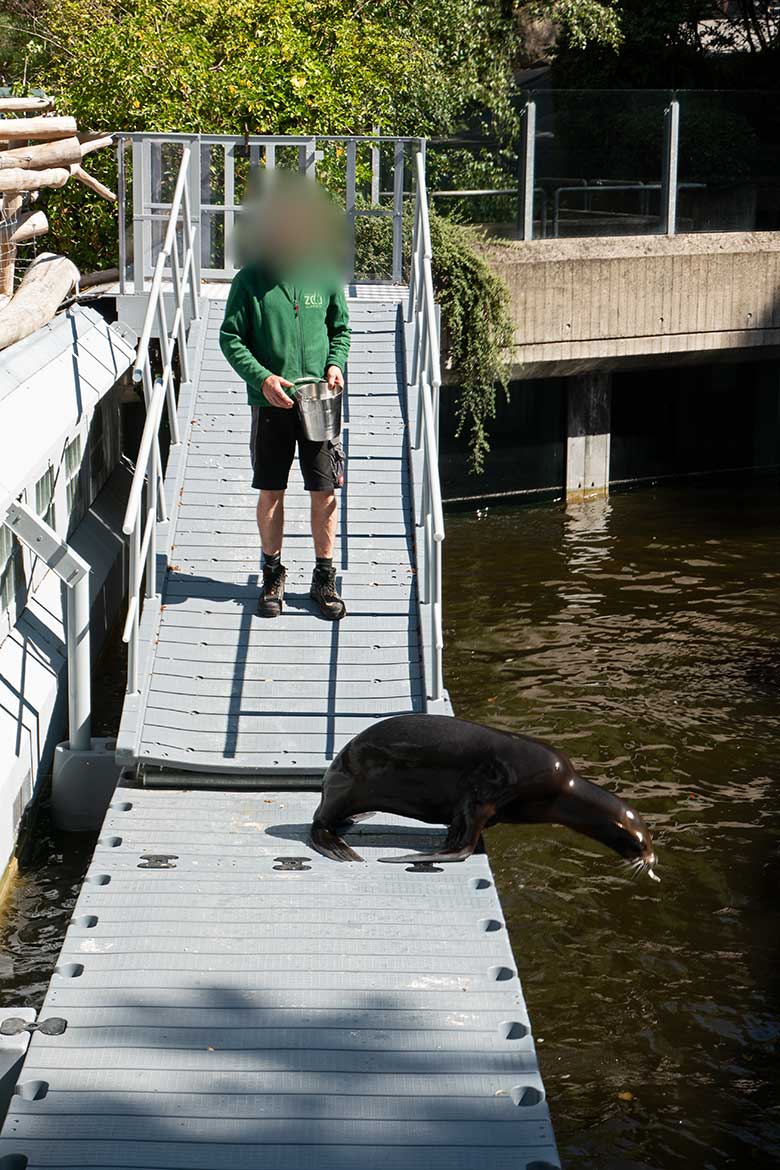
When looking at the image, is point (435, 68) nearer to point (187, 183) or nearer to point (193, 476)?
point (187, 183)

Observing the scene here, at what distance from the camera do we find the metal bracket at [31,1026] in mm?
4527

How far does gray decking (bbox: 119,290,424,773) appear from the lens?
6691 millimetres

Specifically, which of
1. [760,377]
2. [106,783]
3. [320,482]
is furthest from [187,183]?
[760,377]

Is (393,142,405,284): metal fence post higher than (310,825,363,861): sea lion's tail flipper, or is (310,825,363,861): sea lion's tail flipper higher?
(393,142,405,284): metal fence post

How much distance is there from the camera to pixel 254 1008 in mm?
4719

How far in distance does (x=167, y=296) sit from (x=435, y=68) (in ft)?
26.2

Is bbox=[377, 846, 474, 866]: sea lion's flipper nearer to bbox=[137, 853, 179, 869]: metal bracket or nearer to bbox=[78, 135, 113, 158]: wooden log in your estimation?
bbox=[137, 853, 179, 869]: metal bracket

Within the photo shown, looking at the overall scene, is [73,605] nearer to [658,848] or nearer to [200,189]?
[658,848]

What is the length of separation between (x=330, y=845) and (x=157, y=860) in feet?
2.36

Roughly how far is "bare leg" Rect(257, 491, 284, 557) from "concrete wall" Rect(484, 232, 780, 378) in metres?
7.42

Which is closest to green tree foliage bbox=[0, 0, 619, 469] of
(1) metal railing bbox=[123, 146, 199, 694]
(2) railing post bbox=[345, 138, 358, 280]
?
(2) railing post bbox=[345, 138, 358, 280]

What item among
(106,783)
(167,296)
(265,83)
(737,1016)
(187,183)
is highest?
(265,83)

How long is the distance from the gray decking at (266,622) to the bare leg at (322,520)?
335mm

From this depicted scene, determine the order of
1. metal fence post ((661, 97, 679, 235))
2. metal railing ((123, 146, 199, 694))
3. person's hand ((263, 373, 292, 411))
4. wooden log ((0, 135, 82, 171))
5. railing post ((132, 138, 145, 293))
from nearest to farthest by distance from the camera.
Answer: metal railing ((123, 146, 199, 694)), person's hand ((263, 373, 292, 411)), railing post ((132, 138, 145, 293)), wooden log ((0, 135, 82, 171)), metal fence post ((661, 97, 679, 235))
